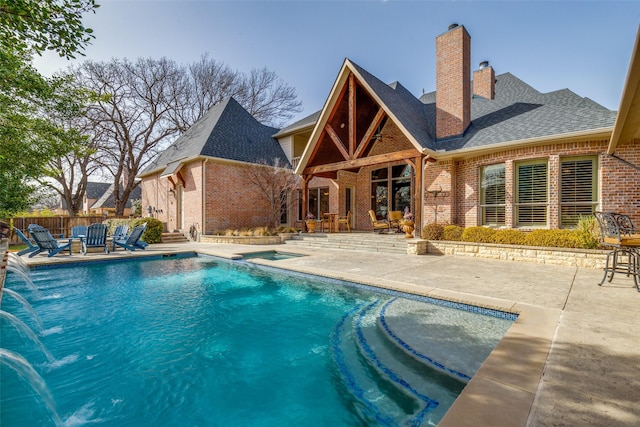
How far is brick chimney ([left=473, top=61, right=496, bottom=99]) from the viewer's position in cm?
1415

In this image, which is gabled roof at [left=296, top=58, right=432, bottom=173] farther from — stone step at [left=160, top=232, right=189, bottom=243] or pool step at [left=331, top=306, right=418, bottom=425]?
pool step at [left=331, top=306, right=418, bottom=425]

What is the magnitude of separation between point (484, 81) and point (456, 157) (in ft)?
23.1

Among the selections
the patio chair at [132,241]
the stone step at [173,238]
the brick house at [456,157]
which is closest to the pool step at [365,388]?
the brick house at [456,157]

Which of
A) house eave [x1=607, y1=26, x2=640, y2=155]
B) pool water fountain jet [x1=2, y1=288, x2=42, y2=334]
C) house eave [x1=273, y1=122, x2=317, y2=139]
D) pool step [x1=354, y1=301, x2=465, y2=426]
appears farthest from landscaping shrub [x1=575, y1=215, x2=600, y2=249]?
house eave [x1=273, y1=122, x2=317, y2=139]

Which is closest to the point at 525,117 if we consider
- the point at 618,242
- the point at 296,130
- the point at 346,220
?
the point at 618,242

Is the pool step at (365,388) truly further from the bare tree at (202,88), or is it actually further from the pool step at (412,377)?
the bare tree at (202,88)

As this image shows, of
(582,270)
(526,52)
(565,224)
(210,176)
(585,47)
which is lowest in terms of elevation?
(582,270)

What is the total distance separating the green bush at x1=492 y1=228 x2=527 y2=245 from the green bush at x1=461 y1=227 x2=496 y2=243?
0.46ft

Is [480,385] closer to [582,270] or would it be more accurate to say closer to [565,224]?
[582,270]

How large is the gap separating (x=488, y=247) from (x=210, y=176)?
12902mm

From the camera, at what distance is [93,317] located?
4.82 m

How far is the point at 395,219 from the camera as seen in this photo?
1286 centimetres

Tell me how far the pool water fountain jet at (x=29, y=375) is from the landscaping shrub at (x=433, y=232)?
9.66 meters

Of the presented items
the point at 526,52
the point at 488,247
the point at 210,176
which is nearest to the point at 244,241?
the point at 210,176
